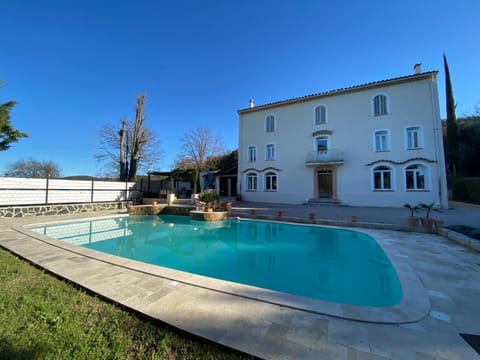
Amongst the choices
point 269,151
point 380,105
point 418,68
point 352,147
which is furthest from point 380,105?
point 269,151

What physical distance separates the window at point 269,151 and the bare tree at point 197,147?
26.9 feet

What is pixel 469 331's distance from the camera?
6.56 feet

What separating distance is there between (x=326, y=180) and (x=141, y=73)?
14726 millimetres

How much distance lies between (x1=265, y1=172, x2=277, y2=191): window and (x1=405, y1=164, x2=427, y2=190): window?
8.92 meters

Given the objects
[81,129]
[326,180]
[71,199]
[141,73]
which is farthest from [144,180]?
[326,180]

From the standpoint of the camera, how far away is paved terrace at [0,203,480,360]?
5.61ft

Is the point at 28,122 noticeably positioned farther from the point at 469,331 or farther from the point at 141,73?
the point at 469,331

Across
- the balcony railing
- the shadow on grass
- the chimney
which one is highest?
the chimney

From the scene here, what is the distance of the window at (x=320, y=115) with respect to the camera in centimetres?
1578

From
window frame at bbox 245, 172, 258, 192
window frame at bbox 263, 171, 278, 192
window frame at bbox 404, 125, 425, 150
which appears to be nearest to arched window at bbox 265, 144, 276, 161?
window frame at bbox 263, 171, 278, 192

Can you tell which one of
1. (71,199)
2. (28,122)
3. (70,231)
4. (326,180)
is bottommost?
(70,231)

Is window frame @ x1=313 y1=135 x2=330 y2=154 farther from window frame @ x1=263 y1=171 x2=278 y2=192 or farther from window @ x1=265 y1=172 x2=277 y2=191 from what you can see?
window @ x1=265 y1=172 x2=277 y2=191

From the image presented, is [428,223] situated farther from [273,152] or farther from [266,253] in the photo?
[273,152]

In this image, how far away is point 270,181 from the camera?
1750 cm
